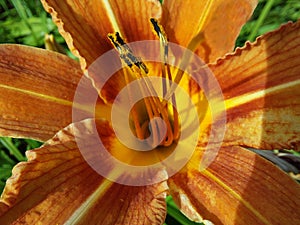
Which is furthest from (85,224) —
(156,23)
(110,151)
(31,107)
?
(156,23)

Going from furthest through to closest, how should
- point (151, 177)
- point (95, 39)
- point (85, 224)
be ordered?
point (95, 39) → point (151, 177) → point (85, 224)

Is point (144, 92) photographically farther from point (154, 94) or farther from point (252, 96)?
point (252, 96)

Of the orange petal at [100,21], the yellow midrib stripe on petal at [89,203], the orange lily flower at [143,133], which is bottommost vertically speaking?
the yellow midrib stripe on petal at [89,203]

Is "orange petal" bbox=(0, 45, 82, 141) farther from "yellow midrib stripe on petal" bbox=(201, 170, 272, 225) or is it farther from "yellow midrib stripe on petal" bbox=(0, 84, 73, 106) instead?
"yellow midrib stripe on petal" bbox=(201, 170, 272, 225)

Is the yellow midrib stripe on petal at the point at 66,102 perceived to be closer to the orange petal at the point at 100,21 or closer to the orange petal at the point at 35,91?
the orange petal at the point at 35,91

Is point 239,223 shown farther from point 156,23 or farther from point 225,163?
point 156,23

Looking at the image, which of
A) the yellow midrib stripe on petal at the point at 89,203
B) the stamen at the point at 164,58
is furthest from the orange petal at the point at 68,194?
the stamen at the point at 164,58

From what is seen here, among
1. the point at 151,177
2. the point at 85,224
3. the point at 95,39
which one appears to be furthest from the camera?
the point at 95,39
